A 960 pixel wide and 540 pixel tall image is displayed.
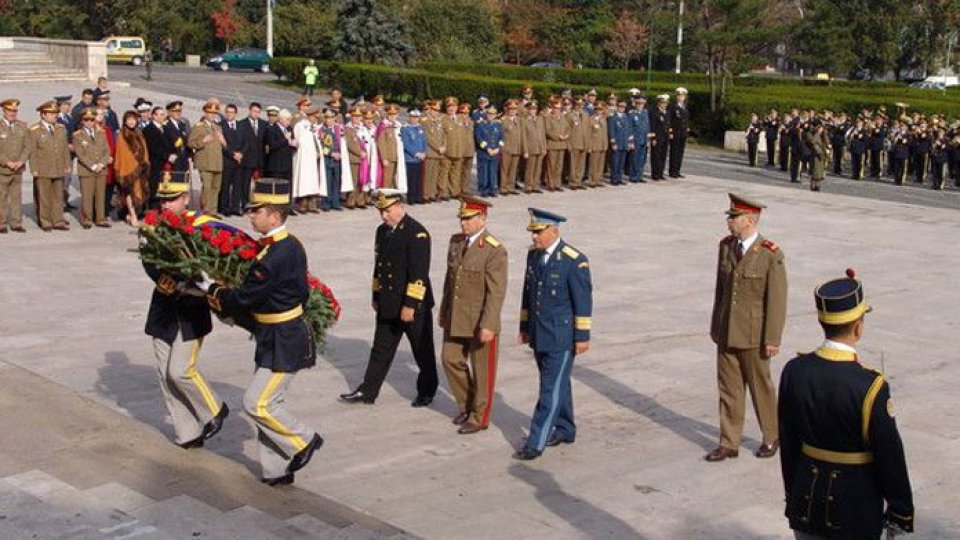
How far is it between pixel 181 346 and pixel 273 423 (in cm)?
108

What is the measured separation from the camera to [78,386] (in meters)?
11.1

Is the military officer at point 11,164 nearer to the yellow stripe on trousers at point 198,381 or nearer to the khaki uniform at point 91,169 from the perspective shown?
the khaki uniform at point 91,169

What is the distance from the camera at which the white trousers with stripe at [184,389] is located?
9.34 metres

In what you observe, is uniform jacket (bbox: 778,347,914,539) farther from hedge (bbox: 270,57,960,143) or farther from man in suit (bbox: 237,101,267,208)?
hedge (bbox: 270,57,960,143)

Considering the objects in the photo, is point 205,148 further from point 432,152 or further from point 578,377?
point 578,377

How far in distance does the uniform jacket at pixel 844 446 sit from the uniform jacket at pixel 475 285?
14.0ft

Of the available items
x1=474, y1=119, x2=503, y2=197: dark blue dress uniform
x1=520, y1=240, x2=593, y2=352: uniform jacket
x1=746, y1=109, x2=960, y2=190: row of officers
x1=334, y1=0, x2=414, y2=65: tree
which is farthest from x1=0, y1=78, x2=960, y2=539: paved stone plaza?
x1=334, y1=0, x2=414, y2=65: tree

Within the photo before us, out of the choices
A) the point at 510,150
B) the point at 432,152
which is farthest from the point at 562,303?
the point at 510,150

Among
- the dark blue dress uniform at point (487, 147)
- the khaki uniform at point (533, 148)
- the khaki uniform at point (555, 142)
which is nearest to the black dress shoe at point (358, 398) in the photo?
the dark blue dress uniform at point (487, 147)

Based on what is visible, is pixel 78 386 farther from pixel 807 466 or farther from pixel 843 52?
pixel 843 52

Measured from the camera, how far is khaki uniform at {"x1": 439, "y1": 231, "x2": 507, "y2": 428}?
396 inches

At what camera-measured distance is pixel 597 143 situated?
2516 centimetres

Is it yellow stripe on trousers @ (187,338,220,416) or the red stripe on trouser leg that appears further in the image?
the red stripe on trouser leg

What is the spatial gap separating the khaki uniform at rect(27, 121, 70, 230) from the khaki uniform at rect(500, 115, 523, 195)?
773cm
